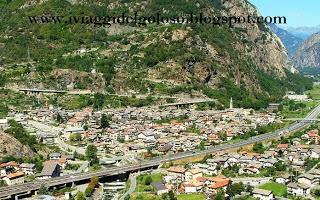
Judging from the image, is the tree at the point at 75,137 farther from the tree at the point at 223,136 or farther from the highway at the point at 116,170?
the tree at the point at 223,136

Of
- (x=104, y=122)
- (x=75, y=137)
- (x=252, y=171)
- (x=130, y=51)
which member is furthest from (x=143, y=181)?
(x=130, y=51)

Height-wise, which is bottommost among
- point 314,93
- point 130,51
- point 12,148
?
point 314,93

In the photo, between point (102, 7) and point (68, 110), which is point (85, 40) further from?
point (68, 110)

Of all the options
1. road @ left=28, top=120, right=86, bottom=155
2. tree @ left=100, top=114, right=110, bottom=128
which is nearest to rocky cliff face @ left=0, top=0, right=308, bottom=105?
road @ left=28, top=120, right=86, bottom=155

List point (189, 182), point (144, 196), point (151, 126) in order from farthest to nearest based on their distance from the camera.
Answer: point (151, 126) → point (189, 182) → point (144, 196)

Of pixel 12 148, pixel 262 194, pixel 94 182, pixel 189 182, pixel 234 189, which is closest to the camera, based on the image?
pixel 262 194

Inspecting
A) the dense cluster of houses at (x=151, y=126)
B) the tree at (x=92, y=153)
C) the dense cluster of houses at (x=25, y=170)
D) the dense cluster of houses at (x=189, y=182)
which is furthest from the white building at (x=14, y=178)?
the dense cluster of houses at (x=151, y=126)

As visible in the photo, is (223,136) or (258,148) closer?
(258,148)

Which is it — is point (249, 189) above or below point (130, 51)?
below

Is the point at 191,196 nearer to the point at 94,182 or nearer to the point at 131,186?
the point at 131,186
